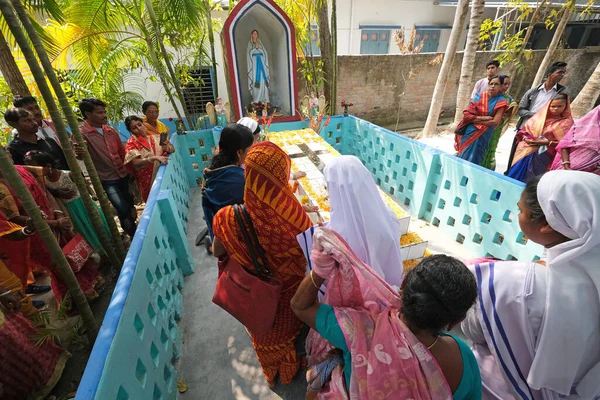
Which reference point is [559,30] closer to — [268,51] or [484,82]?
[484,82]

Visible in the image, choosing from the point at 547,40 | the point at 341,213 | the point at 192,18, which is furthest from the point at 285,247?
the point at 547,40

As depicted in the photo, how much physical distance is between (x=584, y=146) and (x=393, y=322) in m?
3.13

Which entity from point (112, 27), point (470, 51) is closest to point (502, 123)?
point (470, 51)

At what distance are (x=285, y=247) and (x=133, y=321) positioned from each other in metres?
0.95

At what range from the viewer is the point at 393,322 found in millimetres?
1016

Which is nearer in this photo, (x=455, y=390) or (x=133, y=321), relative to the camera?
(x=455, y=390)

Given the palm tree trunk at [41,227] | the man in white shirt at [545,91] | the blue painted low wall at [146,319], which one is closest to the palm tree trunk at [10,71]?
the blue painted low wall at [146,319]

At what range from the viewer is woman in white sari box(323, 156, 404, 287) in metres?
1.50

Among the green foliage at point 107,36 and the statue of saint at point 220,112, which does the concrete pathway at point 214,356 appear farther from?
the green foliage at point 107,36

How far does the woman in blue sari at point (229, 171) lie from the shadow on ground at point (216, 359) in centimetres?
117

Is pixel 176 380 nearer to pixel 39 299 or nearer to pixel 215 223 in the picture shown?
pixel 215 223

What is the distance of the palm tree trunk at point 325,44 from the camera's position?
20.5 feet

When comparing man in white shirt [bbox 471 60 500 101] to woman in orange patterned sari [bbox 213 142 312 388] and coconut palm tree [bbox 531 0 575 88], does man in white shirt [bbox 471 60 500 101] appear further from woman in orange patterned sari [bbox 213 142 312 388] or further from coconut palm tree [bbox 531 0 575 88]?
woman in orange patterned sari [bbox 213 142 312 388]

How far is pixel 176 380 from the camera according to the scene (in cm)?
202
